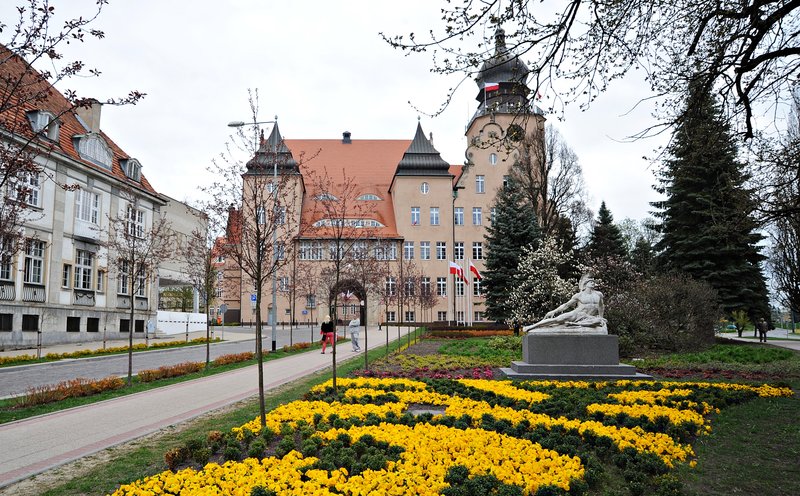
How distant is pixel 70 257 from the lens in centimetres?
3241

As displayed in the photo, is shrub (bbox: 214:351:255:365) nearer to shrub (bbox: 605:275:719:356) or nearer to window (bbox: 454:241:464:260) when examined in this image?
shrub (bbox: 605:275:719:356)

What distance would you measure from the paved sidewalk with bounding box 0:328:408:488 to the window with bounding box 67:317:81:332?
19.3 metres

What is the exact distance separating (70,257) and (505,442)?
105ft

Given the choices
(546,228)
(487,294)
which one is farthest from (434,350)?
(546,228)

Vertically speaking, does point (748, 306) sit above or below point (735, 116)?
below

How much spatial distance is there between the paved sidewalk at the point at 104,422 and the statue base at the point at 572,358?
6.86 m

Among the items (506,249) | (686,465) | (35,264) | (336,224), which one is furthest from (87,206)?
(686,465)

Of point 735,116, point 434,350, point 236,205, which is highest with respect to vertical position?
point 735,116

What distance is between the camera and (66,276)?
32250mm

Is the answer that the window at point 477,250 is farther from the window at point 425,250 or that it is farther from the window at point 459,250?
the window at point 425,250

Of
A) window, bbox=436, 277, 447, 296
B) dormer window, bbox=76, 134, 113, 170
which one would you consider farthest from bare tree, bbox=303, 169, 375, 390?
window, bbox=436, 277, 447, 296

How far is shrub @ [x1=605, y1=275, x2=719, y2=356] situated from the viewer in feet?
77.0

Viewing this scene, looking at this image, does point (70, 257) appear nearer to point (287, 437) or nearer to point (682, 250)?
point (287, 437)

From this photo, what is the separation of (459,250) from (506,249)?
23.4m
